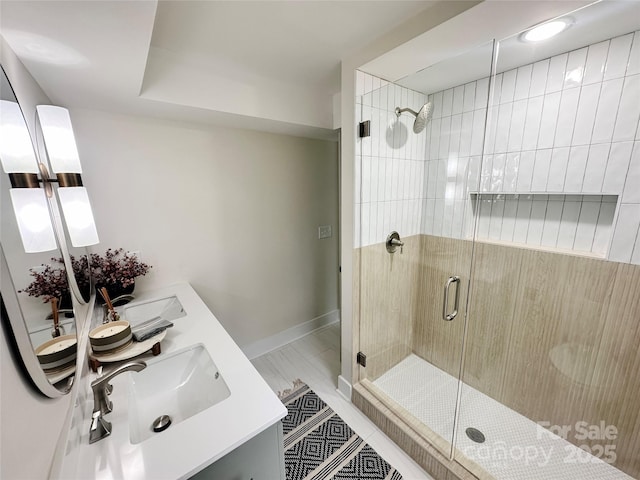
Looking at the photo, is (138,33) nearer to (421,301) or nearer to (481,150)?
(481,150)

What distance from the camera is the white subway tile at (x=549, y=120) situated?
4.83 feet

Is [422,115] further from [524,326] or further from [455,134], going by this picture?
[524,326]

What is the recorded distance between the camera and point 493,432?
5.40ft

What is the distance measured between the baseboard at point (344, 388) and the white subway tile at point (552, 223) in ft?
5.38

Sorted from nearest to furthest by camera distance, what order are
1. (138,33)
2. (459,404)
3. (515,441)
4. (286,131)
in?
(138,33), (515,441), (459,404), (286,131)

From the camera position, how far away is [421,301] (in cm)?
225

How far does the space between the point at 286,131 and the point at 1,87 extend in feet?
5.67

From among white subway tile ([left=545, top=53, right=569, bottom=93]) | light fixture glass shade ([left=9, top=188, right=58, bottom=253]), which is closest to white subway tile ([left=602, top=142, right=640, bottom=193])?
white subway tile ([left=545, top=53, right=569, bottom=93])

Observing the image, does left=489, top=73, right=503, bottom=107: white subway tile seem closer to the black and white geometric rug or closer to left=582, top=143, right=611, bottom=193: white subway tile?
left=582, top=143, right=611, bottom=193: white subway tile

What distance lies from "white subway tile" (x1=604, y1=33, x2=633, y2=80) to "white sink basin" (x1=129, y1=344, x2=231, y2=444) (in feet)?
7.61

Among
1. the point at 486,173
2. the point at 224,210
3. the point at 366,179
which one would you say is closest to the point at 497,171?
the point at 486,173

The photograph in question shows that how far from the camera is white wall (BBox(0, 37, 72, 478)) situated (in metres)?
0.47

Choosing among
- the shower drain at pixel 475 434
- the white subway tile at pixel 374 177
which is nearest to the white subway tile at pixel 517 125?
the white subway tile at pixel 374 177

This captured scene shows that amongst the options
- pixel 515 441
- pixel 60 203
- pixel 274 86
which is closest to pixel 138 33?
pixel 60 203
